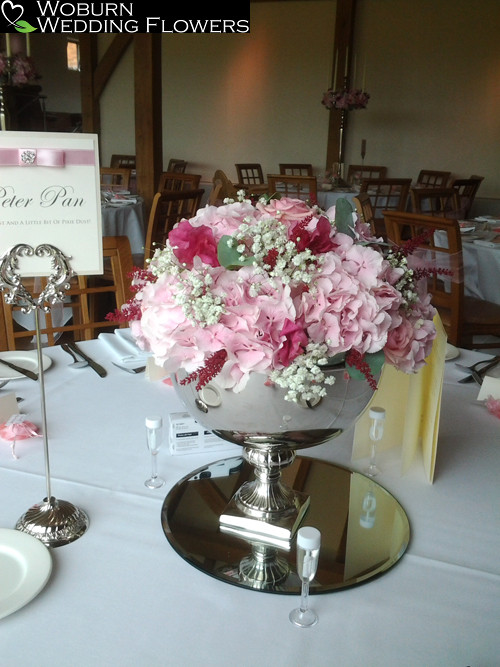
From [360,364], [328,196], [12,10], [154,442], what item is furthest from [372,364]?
[12,10]

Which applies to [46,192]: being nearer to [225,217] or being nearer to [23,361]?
[225,217]

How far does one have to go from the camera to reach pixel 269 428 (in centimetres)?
76

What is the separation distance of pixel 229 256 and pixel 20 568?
45cm

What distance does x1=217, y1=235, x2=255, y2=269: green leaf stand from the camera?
0.70 meters

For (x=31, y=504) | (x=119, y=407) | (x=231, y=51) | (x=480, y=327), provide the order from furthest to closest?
(x=231, y=51), (x=480, y=327), (x=119, y=407), (x=31, y=504)

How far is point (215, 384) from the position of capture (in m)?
0.75

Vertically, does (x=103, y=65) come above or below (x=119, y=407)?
above

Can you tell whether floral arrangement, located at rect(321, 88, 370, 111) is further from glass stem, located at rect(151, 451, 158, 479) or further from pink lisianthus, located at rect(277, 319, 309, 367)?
pink lisianthus, located at rect(277, 319, 309, 367)

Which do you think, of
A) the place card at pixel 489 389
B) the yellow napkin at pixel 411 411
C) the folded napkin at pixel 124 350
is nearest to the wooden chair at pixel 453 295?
the place card at pixel 489 389

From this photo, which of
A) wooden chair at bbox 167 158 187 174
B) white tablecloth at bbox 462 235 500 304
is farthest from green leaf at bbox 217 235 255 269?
wooden chair at bbox 167 158 187 174

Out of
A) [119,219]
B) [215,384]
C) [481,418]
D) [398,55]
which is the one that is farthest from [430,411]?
[398,55]

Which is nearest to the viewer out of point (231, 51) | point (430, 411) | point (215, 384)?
point (215, 384)

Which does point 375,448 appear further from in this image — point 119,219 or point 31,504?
point 119,219

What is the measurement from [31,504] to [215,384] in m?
0.34
